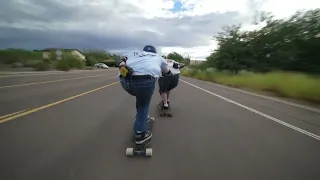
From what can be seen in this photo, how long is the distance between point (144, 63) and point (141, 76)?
21cm

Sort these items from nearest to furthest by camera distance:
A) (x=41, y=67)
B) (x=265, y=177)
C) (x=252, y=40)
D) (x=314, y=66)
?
1. (x=265, y=177)
2. (x=314, y=66)
3. (x=252, y=40)
4. (x=41, y=67)

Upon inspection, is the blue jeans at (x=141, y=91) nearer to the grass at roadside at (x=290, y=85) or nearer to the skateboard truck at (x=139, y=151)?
the skateboard truck at (x=139, y=151)

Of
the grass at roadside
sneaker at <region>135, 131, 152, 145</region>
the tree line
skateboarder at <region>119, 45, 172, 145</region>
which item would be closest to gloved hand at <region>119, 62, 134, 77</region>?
skateboarder at <region>119, 45, 172, 145</region>

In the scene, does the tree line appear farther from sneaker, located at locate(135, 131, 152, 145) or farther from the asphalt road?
sneaker, located at locate(135, 131, 152, 145)

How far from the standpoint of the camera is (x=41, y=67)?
56.4 metres

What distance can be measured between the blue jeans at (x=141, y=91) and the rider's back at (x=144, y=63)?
13 centimetres

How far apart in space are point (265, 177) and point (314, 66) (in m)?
22.2

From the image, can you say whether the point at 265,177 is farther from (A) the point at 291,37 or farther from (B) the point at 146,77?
(A) the point at 291,37

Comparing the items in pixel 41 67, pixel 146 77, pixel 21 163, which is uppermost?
pixel 146 77

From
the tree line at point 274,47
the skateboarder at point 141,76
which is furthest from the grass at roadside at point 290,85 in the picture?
the skateboarder at point 141,76

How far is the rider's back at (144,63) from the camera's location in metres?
5.12

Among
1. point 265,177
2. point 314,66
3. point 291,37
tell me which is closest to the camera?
point 265,177

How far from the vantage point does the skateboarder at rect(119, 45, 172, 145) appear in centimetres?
511

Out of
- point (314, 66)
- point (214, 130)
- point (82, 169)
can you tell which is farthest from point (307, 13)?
point (82, 169)
